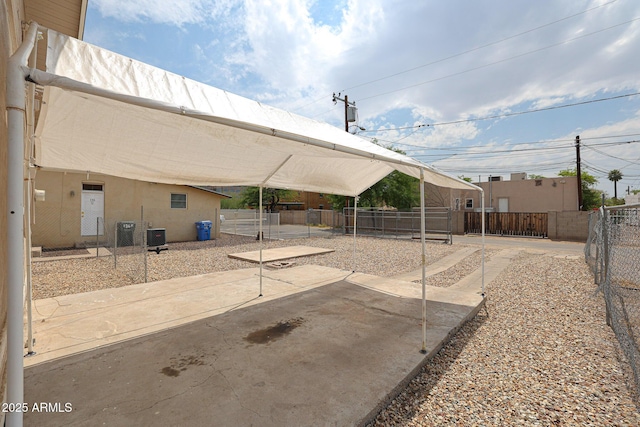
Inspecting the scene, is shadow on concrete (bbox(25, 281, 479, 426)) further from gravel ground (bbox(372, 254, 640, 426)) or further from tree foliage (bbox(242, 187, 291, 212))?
tree foliage (bbox(242, 187, 291, 212))

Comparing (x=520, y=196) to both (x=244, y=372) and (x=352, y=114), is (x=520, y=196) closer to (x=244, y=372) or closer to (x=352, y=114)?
(x=352, y=114)

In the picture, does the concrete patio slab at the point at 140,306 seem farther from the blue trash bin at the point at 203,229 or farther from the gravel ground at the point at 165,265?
the blue trash bin at the point at 203,229

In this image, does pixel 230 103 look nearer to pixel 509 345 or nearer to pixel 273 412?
pixel 273 412

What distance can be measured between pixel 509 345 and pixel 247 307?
368 cm

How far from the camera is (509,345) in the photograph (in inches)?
146

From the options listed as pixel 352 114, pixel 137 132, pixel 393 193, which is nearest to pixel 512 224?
pixel 393 193

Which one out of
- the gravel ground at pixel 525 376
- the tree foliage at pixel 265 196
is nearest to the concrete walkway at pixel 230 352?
the gravel ground at pixel 525 376

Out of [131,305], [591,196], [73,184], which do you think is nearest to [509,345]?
[131,305]

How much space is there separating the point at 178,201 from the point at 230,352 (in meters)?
13.2

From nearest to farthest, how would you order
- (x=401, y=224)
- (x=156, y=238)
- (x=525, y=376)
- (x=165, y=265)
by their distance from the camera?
(x=525, y=376) → (x=165, y=265) → (x=156, y=238) → (x=401, y=224)

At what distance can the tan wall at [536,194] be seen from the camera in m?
26.7

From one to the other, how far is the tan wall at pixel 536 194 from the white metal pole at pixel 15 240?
34057mm

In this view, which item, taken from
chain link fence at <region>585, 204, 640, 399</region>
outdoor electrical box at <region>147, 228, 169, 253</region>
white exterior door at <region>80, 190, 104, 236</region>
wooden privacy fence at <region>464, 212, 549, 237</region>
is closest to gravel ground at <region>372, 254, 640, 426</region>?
chain link fence at <region>585, 204, 640, 399</region>

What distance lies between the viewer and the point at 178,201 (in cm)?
1475
